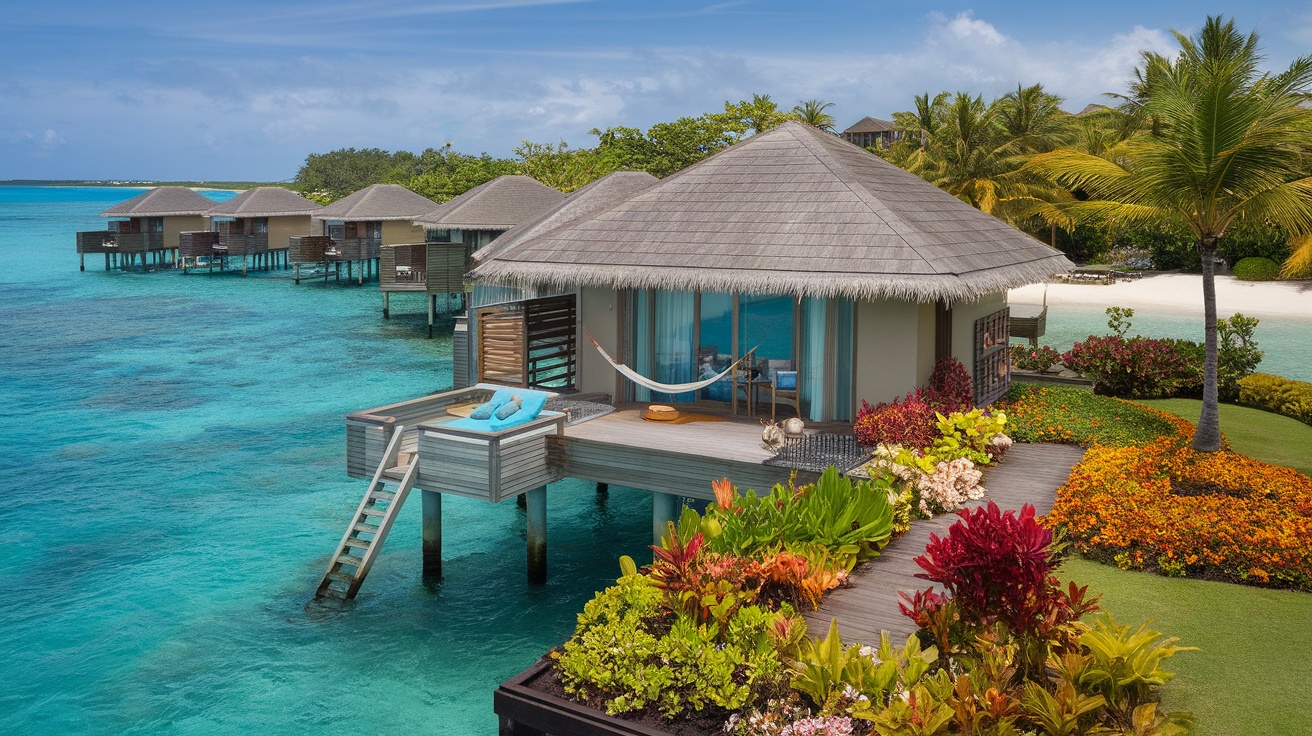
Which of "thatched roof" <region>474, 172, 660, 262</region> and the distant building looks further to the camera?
the distant building

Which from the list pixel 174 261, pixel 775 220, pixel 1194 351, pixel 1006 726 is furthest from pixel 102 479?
pixel 174 261

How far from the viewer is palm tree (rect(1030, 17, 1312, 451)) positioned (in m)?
13.7

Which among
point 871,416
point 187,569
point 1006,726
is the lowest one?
point 187,569

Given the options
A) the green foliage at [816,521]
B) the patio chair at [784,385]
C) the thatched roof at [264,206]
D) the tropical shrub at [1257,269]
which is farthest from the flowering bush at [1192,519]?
the thatched roof at [264,206]

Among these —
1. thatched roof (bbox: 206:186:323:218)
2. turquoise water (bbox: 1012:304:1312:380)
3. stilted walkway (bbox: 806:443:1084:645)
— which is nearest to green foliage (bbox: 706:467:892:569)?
stilted walkway (bbox: 806:443:1084:645)

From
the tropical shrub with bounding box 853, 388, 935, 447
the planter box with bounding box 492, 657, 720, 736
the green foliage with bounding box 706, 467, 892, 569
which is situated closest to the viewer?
the planter box with bounding box 492, 657, 720, 736

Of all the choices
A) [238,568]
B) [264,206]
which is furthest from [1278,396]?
[264,206]

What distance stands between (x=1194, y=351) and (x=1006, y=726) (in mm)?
17467

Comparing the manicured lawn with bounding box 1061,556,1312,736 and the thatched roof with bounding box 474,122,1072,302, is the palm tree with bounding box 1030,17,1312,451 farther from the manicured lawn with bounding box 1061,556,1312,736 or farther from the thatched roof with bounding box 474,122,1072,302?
the manicured lawn with bounding box 1061,556,1312,736

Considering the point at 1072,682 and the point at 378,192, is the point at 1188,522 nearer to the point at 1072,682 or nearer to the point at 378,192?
the point at 1072,682

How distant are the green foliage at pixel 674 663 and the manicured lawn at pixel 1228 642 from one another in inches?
118

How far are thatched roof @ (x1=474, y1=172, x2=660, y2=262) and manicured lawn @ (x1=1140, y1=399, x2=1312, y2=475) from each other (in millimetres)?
11021

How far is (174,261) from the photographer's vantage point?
212 feet

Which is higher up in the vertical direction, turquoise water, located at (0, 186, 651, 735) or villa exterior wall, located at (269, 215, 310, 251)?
villa exterior wall, located at (269, 215, 310, 251)
